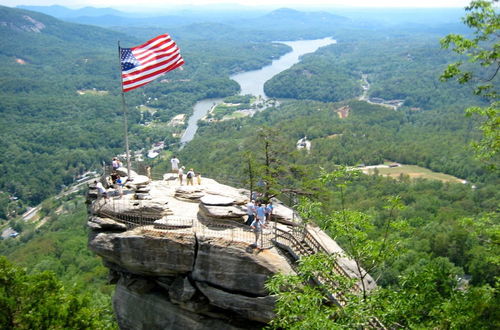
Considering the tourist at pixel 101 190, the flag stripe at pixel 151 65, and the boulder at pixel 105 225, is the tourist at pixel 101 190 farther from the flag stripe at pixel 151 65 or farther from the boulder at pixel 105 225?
the flag stripe at pixel 151 65

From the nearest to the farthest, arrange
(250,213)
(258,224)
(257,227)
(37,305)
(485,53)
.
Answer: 1. (485,53)
2. (257,227)
3. (258,224)
4. (37,305)
5. (250,213)

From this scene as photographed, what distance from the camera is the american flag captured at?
26.1 metres

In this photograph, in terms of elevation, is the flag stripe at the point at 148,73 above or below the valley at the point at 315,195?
above

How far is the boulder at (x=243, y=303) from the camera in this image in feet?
66.5

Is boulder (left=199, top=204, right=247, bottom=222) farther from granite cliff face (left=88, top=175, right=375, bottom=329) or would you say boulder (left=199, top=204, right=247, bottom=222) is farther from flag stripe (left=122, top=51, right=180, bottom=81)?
flag stripe (left=122, top=51, right=180, bottom=81)

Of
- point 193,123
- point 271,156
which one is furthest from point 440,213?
point 193,123

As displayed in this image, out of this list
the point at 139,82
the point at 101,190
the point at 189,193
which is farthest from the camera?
the point at 189,193

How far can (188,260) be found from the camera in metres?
22.2

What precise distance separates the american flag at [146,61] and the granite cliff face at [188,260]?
23.6 ft

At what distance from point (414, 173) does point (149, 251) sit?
104250mm

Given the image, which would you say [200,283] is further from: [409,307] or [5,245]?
[5,245]

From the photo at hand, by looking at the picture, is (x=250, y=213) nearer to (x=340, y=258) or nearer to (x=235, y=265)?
(x=235, y=265)

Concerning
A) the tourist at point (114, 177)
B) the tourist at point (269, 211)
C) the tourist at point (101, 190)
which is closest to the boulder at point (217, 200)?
the tourist at point (269, 211)

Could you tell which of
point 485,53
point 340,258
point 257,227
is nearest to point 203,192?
point 257,227
